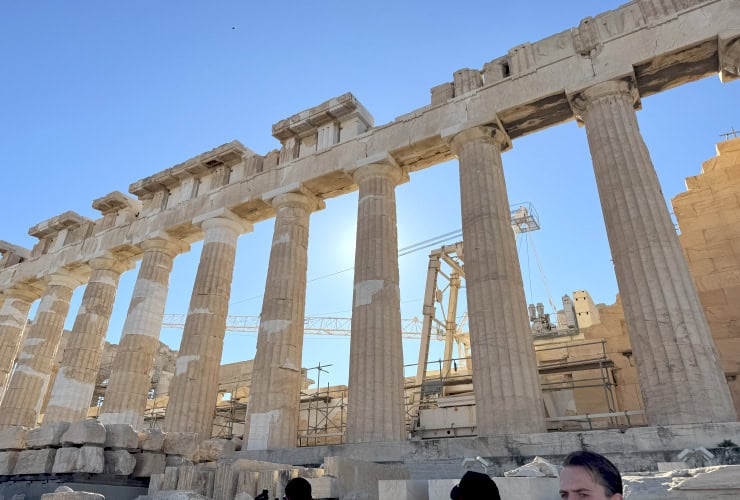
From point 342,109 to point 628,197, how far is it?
40.2ft

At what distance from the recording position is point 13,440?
42.5 ft

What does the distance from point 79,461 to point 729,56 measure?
2011 cm

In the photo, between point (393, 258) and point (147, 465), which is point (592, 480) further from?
point (393, 258)

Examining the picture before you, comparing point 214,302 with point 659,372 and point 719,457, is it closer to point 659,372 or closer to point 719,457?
point 659,372

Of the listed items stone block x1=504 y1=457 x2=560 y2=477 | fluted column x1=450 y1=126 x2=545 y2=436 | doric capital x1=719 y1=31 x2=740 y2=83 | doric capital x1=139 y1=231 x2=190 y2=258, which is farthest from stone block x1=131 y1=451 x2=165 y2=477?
doric capital x1=719 y1=31 x2=740 y2=83

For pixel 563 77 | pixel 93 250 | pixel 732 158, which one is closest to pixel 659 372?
pixel 563 77

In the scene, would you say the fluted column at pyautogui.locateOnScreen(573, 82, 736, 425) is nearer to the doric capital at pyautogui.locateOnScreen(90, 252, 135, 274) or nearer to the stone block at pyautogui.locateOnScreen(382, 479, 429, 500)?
the stone block at pyautogui.locateOnScreen(382, 479, 429, 500)

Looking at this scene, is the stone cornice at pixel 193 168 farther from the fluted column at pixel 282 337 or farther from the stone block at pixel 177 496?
the stone block at pixel 177 496

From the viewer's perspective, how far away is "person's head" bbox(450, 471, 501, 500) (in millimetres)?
3631

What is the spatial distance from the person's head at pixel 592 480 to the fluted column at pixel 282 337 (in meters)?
15.3

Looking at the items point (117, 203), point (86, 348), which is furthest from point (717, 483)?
point (117, 203)

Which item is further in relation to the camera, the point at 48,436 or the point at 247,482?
the point at 48,436

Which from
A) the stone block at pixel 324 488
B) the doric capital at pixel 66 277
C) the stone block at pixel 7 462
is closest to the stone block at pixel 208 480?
the stone block at pixel 324 488

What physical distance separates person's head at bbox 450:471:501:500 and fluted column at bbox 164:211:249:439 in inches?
700
